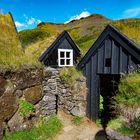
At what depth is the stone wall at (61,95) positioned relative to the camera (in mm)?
13656

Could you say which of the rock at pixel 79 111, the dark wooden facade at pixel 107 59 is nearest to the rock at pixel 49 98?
the rock at pixel 79 111

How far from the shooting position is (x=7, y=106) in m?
10.4

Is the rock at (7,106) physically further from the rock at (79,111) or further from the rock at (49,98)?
the rock at (79,111)

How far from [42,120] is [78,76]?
10.1 ft

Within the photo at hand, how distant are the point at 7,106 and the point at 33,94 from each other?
6.16 ft

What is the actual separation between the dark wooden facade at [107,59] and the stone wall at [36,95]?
0.55 metres

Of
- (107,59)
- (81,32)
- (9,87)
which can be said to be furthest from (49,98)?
(81,32)

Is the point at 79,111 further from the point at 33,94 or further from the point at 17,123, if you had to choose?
the point at 17,123

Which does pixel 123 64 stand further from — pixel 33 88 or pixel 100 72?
pixel 33 88

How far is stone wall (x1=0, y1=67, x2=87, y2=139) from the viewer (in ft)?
34.2

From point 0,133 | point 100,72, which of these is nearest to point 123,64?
point 100,72

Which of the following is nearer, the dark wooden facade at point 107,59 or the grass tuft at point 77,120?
the dark wooden facade at point 107,59

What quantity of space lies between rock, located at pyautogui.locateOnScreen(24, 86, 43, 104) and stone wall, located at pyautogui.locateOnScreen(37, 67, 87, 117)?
759mm

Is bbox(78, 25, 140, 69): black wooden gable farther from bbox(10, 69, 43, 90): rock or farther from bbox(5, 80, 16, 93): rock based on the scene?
bbox(5, 80, 16, 93): rock
